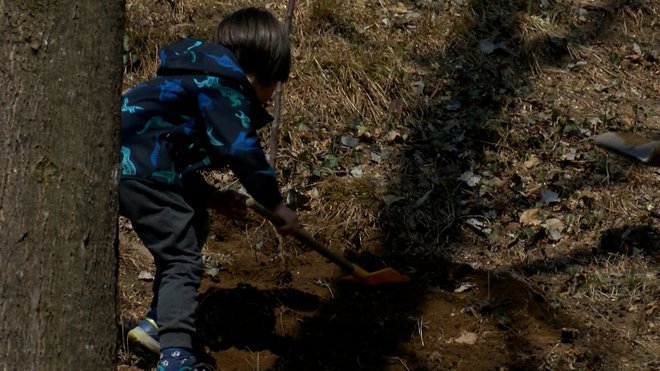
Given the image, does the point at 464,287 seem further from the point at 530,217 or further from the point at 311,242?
the point at 311,242

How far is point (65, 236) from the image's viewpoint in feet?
8.44

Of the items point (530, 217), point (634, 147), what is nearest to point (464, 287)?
point (530, 217)

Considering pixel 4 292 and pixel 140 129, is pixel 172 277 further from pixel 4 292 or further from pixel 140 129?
pixel 4 292

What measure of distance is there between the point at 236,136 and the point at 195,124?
0.25m

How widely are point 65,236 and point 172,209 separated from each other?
4.76ft

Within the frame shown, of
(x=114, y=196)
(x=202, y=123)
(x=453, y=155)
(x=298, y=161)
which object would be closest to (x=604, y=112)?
(x=453, y=155)

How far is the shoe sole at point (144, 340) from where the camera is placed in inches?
170

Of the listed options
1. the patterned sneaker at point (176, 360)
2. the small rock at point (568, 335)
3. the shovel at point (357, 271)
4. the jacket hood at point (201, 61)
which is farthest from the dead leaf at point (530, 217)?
the patterned sneaker at point (176, 360)

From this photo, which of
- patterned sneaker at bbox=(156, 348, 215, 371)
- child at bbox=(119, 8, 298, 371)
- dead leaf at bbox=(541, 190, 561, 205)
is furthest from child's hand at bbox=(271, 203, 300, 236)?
dead leaf at bbox=(541, 190, 561, 205)

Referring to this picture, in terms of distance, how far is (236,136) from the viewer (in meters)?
3.89

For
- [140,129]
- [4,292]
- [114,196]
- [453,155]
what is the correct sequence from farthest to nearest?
[453,155], [140,129], [114,196], [4,292]

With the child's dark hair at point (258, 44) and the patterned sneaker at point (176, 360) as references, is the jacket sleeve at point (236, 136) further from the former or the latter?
the patterned sneaker at point (176, 360)

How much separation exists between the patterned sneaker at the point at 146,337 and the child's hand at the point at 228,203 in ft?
1.94

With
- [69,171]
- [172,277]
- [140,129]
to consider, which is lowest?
[172,277]
